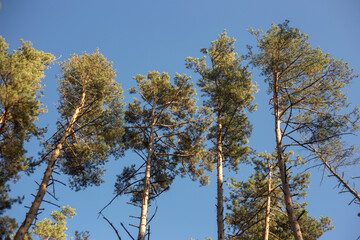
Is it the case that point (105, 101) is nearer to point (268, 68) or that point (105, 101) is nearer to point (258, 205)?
point (268, 68)

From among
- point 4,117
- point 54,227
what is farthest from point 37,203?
point 54,227

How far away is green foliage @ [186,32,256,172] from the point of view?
1167 cm

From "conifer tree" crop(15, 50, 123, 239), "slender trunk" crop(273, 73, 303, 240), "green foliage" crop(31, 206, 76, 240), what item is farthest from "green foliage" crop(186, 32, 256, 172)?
"green foliage" crop(31, 206, 76, 240)

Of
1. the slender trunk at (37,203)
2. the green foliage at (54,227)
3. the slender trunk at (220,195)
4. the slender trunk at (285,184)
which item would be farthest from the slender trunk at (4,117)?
the green foliage at (54,227)

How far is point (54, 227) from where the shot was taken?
19047 mm

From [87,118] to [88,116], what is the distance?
0.12m

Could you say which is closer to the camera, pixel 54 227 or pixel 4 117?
pixel 4 117

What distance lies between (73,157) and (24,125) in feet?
11.2

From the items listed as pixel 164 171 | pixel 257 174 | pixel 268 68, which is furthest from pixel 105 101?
pixel 257 174

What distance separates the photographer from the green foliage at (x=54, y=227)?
18594mm

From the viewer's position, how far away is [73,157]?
38.6 ft

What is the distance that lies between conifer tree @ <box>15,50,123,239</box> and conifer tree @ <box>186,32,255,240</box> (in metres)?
4.89

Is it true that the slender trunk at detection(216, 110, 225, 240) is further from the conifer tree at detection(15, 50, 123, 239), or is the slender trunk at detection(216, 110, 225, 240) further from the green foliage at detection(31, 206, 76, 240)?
the green foliage at detection(31, 206, 76, 240)

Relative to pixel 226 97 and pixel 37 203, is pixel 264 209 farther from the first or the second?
pixel 37 203
